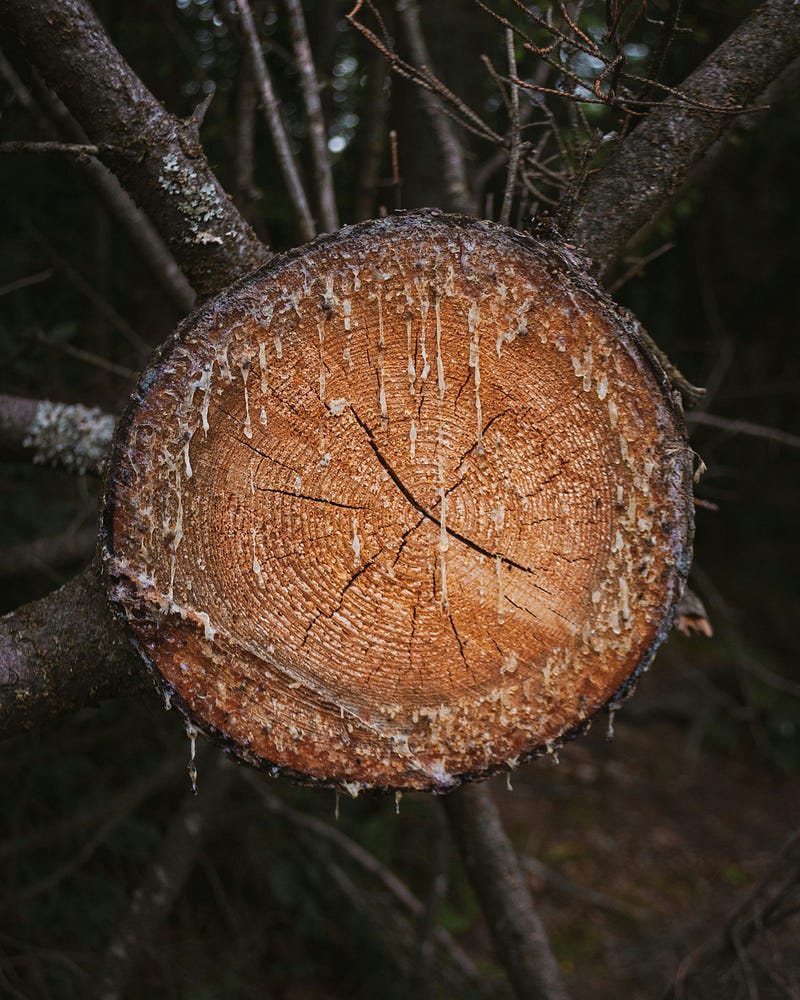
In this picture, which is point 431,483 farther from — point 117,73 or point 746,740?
point 746,740

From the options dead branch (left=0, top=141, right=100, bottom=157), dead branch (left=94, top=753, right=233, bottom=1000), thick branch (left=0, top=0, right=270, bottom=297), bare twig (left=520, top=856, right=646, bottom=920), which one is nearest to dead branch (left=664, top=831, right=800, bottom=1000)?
bare twig (left=520, top=856, right=646, bottom=920)

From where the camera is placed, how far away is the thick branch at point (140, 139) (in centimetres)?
131

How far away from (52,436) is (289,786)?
77.7 inches

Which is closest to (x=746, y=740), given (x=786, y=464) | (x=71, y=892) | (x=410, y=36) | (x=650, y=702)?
(x=650, y=702)

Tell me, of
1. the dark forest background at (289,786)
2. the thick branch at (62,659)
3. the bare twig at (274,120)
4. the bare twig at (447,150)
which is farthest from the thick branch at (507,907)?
the bare twig at (447,150)

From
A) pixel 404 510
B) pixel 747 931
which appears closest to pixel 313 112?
pixel 404 510

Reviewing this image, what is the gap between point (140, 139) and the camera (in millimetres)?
1356

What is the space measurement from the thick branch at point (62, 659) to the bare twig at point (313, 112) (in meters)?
1.24

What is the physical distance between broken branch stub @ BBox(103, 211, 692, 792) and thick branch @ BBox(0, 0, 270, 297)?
1.05 ft

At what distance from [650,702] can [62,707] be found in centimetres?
443

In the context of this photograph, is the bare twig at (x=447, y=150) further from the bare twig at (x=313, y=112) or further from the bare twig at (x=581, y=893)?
→ the bare twig at (x=581, y=893)

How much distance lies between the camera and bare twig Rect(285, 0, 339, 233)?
6.71ft

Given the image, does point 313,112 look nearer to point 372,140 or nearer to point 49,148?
point 372,140

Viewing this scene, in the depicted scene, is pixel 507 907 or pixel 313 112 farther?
pixel 313 112
